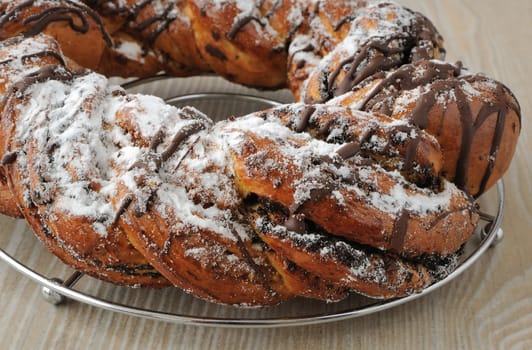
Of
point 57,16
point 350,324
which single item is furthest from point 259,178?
point 57,16

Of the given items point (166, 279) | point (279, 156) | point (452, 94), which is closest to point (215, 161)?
point (279, 156)

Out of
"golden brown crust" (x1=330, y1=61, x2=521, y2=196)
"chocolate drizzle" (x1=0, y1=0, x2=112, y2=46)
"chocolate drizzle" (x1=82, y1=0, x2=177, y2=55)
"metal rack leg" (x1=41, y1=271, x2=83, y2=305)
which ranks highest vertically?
"golden brown crust" (x1=330, y1=61, x2=521, y2=196)

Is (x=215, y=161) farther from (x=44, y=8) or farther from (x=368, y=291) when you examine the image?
(x=44, y=8)

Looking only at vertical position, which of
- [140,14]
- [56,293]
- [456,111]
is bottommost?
[56,293]

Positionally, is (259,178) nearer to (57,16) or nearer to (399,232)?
(399,232)

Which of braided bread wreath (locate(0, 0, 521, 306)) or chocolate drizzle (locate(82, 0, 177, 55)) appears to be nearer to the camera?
braided bread wreath (locate(0, 0, 521, 306))

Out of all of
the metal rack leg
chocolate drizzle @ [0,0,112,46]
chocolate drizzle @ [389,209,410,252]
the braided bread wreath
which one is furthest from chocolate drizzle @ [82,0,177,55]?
chocolate drizzle @ [389,209,410,252]

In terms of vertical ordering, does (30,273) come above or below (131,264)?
below

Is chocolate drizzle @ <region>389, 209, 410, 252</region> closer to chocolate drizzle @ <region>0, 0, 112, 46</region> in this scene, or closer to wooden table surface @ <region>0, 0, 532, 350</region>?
wooden table surface @ <region>0, 0, 532, 350</region>
